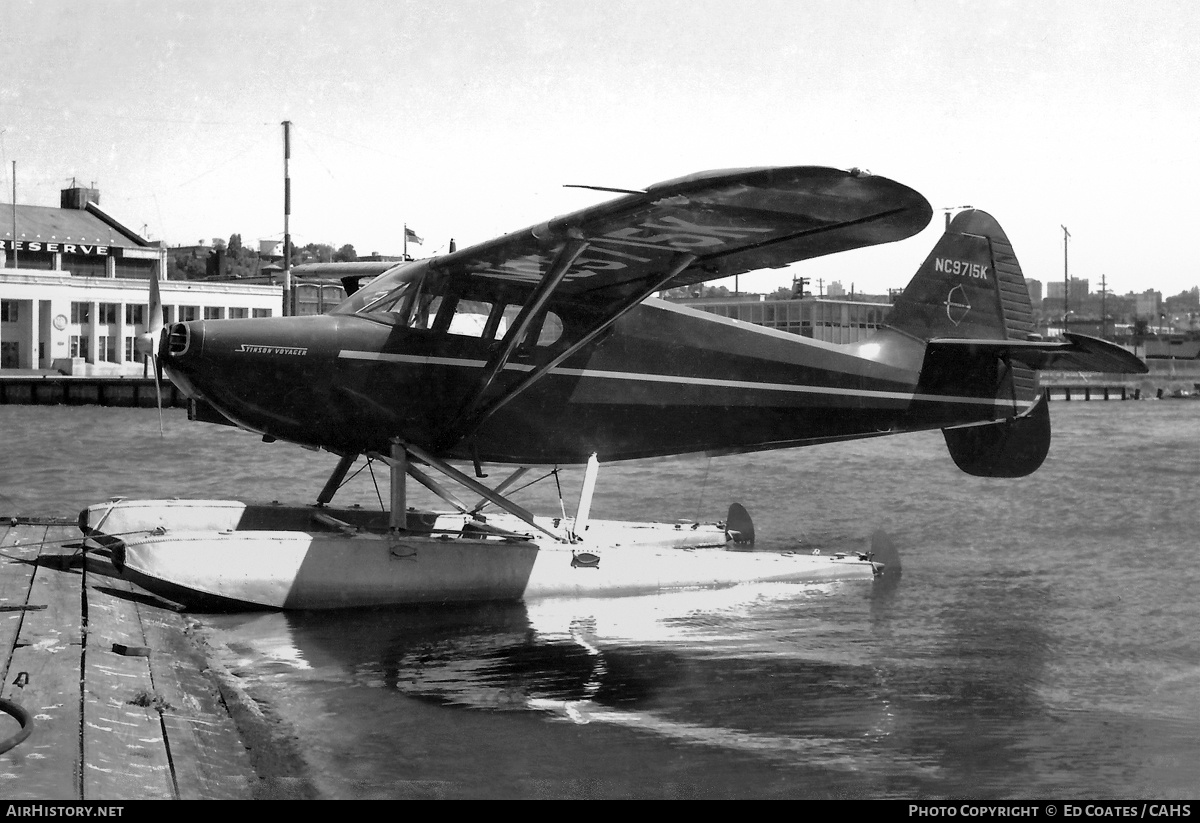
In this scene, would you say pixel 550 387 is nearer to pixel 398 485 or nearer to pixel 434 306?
pixel 434 306

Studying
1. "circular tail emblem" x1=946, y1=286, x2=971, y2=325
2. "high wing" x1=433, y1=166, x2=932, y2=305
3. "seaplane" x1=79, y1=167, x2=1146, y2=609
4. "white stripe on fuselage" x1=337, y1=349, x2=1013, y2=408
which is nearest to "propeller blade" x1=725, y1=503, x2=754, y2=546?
"seaplane" x1=79, y1=167, x2=1146, y2=609

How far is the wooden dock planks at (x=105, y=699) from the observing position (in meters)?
3.81

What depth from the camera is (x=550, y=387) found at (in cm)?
Answer: 891

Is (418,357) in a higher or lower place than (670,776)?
higher

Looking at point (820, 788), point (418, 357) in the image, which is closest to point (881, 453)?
point (418, 357)

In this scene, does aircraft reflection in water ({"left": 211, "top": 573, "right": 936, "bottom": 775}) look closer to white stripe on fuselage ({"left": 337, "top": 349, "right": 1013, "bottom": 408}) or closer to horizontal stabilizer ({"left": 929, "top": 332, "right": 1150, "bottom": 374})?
white stripe on fuselage ({"left": 337, "top": 349, "right": 1013, "bottom": 408})

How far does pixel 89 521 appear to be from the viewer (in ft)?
27.1

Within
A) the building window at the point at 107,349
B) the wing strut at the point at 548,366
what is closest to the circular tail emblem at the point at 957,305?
the wing strut at the point at 548,366

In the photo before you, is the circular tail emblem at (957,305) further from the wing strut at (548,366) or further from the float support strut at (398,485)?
the float support strut at (398,485)

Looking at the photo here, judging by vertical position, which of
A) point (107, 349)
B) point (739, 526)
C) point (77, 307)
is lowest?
point (739, 526)

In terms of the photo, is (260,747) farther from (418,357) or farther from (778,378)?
(778,378)

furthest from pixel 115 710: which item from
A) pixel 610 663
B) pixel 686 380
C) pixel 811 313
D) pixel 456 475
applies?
pixel 811 313

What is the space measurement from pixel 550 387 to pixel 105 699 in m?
4.75

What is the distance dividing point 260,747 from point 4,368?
2394 inches
